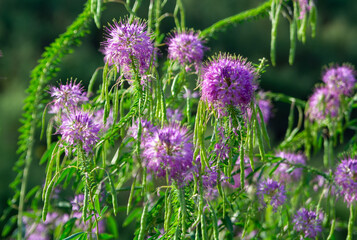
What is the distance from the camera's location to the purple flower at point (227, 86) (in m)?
0.68

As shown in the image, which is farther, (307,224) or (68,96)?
(307,224)

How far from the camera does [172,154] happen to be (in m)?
0.68

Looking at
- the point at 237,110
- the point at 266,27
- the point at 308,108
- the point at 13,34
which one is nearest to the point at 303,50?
the point at 266,27

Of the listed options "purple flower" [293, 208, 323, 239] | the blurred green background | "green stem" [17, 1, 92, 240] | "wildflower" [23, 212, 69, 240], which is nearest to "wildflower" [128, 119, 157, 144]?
"green stem" [17, 1, 92, 240]

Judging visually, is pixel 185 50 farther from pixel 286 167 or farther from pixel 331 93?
pixel 331 93

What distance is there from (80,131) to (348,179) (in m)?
0.53

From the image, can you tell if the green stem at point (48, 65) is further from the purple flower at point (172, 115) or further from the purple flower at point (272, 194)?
the purple flower at point (272, 194)

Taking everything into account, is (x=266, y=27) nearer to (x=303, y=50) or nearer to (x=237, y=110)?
(x=303, y=50)

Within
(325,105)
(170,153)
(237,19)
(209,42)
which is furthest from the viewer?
(209,42)

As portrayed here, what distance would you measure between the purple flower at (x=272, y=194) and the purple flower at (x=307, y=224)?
0.15ft

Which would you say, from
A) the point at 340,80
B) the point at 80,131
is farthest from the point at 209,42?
the point at 80,131

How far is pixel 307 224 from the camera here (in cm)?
96

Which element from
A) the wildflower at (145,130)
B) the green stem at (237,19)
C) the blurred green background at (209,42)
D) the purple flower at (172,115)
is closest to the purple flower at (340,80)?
the green stem at (237,19)

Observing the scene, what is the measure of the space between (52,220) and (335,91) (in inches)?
31.9
